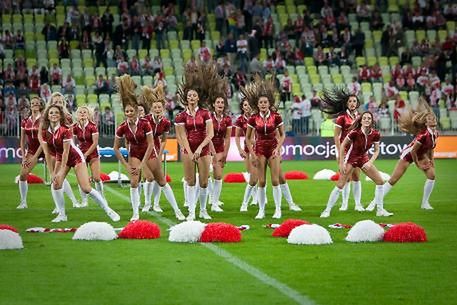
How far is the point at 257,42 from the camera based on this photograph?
48156mm

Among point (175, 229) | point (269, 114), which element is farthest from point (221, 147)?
point (175, 229)

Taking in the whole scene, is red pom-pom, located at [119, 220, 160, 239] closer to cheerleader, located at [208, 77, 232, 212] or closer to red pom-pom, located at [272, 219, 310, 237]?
red pom-pom, located at [272, 219, 310, 237]

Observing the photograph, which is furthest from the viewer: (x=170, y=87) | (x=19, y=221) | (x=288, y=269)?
(x=170, y=87)

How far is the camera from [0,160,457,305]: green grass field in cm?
1192

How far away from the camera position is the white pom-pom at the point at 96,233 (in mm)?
16625

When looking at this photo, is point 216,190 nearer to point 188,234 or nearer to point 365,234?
point 188,234

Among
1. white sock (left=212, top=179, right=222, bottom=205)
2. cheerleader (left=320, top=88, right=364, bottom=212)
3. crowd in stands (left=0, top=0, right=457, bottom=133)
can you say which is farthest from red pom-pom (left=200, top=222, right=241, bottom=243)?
crowd in stands (left=0, top=0, right=457, bottom=133)

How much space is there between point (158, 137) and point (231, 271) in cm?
865

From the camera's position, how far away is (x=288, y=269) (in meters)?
13.8

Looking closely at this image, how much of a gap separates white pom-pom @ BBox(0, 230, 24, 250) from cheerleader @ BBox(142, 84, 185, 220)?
16.7 ft

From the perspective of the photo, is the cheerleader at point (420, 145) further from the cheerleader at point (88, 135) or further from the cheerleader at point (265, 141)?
the cheerleader at point (88, 135)

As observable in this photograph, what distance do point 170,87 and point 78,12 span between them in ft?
18.6

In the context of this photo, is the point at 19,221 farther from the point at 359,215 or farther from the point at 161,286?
the point at 161,286

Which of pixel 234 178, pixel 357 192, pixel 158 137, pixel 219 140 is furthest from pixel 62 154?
pixel 234 178
